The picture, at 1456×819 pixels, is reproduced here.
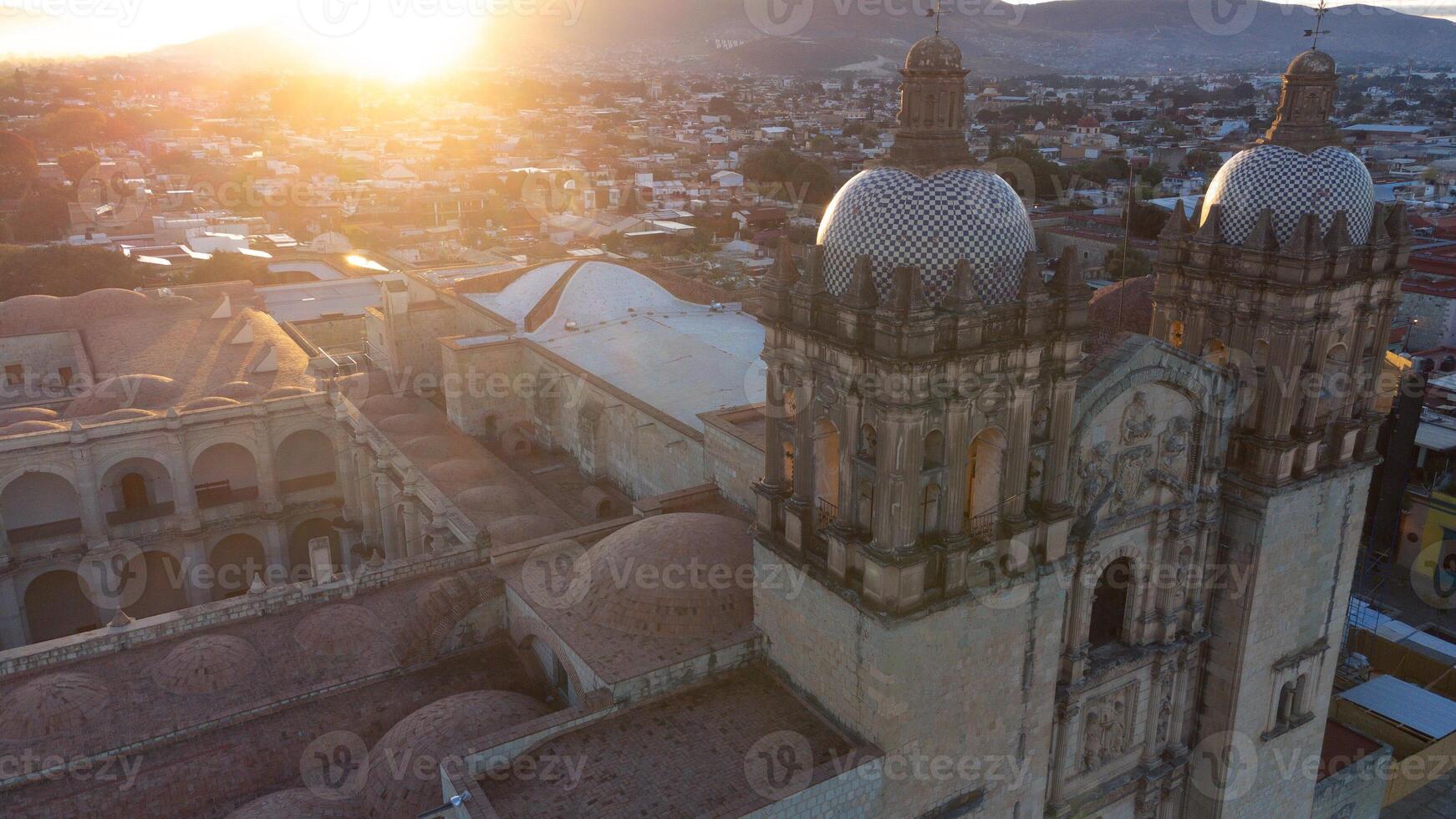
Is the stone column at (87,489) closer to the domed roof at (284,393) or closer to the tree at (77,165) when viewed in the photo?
the domed roof at (284,393)

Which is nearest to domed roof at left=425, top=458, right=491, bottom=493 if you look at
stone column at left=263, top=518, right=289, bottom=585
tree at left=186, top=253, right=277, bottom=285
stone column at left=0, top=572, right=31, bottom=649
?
stone column at left=263, top=518, right=289, bottom=585

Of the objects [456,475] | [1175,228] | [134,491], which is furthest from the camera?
[134,491]

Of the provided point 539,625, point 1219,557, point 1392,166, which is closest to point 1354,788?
point 1219,557

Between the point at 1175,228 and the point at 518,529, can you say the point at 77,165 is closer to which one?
the point at 518,529

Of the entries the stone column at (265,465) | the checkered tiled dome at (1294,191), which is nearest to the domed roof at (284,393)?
the stone column at (265,465)

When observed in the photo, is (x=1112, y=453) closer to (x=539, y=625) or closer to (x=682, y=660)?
(x=682, y=660)

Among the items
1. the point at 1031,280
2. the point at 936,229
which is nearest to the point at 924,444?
the point at 1031,280
